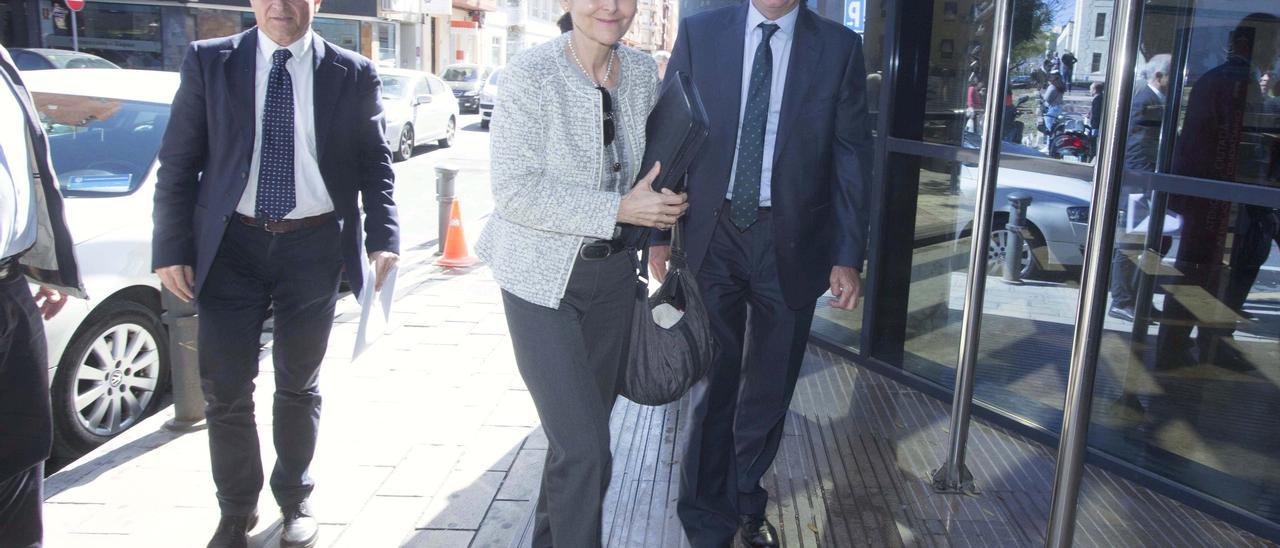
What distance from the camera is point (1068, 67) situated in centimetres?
453

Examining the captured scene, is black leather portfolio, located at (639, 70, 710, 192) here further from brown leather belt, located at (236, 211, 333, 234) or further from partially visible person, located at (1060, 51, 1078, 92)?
partially visible person, located at (1060, 51, 1078, 92)

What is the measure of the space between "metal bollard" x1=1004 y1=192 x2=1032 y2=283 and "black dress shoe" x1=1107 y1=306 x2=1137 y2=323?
0.50 meters

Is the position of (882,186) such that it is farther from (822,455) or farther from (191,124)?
(191,124)

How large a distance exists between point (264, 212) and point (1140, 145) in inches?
131

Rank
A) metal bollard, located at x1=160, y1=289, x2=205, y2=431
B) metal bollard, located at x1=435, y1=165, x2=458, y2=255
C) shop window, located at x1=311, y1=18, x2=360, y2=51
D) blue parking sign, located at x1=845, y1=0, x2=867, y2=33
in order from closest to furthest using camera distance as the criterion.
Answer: metal bollard, located at x1=160, y1=289, x2=205, y2=431
blue parking sign, located at x1=845, y1=0, x2=867, y2=33
metal bollard, located at x1=435, y1=165, x2=458, y2=255
shop window, located at x1=311, y1=18, x2=360, y2=51

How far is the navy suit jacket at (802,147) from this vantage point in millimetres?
3229

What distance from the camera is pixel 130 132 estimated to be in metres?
5.34

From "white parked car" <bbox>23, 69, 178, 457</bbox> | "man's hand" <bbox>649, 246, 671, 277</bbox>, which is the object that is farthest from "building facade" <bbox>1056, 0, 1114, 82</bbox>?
"white parked car" <bbox>23, 69, 178, 457</bbox>

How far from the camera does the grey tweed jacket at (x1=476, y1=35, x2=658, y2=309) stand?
2.47 m

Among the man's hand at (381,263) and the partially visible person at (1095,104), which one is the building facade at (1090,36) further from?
the man's hand at (381,263)

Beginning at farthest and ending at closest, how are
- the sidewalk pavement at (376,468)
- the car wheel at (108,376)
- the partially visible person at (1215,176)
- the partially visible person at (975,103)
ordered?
1. the partially visible person at (975,103)
2. the car wheel at (108,376)
3. the partially visible person at (1215,176)
4. the sidewalk pavement at (376,468)

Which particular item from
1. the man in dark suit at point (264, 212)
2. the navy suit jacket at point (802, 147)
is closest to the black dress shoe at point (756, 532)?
the navy suit jacket at point (802, 147)

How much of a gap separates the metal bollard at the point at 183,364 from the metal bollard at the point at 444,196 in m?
4.75

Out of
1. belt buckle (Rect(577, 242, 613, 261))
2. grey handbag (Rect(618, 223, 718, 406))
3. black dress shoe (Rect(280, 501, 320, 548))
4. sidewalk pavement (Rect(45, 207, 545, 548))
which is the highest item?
belt buckle (Rect(577, 242, 613, 261))
